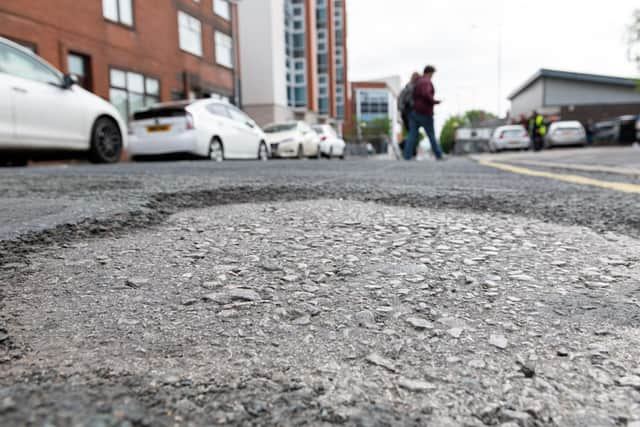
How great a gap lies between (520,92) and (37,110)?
56150mm

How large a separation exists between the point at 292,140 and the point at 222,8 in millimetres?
13205

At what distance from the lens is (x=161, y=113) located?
1116 centimetres

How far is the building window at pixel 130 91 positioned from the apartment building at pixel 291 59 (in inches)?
567

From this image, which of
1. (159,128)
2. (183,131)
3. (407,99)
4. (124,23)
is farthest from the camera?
(124,23)

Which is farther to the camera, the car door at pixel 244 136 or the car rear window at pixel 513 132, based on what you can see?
the car rear window at pixel 513 132

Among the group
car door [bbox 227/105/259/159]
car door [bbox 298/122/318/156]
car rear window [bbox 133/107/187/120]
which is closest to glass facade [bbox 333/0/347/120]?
car door [bbox 298/122/318/156]

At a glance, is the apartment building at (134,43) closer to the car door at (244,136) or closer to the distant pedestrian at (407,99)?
the car door at (244,136)

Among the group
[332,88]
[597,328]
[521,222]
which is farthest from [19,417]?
[332,88]

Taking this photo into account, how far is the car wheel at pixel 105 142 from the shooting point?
Answer: 8539 mm

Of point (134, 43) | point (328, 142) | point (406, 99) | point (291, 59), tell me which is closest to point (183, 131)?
point (406, 99)

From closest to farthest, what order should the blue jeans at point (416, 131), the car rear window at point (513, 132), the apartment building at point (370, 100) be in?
the blue jeans at point (416, 131) < the car rear window at point (513, 132) < the apartment building at point (370, 100)

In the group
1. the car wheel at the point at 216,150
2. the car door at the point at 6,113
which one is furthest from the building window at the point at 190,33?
the car door at the point at 6,113

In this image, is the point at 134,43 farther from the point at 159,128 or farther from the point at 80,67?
the point at 159,128

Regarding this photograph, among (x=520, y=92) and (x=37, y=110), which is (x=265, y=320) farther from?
(x=520, y=92)
